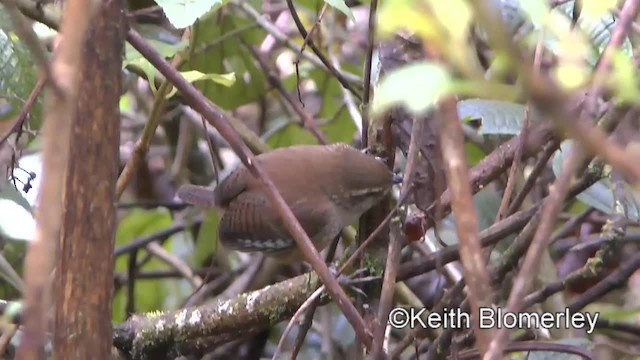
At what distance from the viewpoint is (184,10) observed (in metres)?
1.58

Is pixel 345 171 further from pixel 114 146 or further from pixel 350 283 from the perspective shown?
pixel 114 146

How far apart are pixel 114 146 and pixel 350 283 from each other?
1.96 feet

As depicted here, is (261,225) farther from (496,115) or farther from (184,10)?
(184,10)

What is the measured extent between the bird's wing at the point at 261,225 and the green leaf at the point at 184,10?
849 mm

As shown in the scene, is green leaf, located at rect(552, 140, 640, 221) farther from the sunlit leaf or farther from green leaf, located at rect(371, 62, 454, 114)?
green leaf, located at rect(371, 62, 454, 114)

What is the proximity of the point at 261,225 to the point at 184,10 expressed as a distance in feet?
3.00

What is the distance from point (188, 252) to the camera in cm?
323

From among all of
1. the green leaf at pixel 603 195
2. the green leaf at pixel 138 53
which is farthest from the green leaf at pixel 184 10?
the green leaf at pixel 603 195

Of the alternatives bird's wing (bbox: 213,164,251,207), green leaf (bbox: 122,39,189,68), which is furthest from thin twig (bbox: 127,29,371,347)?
bird's wing (bbox: 213,164,251,207)

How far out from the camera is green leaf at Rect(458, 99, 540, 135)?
72.6 inches

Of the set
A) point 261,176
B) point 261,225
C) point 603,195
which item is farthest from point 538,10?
point 261,225

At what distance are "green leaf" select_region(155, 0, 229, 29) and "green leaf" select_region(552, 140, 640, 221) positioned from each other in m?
0.70

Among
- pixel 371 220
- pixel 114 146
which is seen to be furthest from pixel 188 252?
pixel 114 146

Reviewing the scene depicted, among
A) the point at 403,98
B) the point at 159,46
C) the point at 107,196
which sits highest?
the point at 159,46
